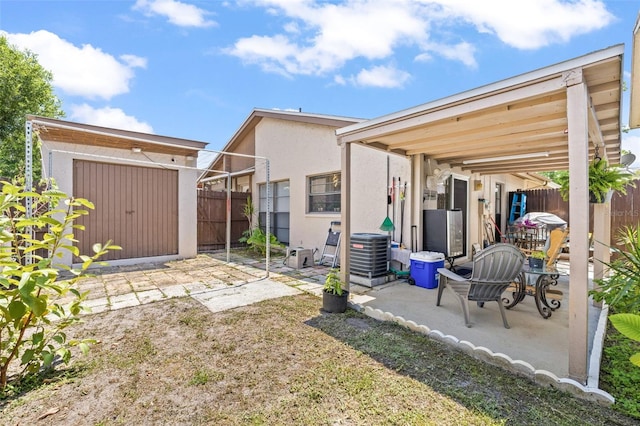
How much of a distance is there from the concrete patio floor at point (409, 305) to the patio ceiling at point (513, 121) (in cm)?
225

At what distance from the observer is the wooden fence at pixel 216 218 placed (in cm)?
963

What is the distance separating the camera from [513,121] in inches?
139

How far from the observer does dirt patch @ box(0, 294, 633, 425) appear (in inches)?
77.1

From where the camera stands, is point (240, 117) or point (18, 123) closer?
point (240, 117)

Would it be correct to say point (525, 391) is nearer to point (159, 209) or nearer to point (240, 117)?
point (159, 209)

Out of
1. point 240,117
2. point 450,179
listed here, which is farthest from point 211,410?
point 240,117

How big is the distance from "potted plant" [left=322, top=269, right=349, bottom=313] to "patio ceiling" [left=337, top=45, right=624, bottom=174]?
203 cm

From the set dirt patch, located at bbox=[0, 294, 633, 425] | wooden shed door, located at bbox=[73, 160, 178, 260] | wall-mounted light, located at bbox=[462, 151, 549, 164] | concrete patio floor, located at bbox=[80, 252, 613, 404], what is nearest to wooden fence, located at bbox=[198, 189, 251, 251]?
wooden shed door, located at bbox=[73, 160, 178, 260]

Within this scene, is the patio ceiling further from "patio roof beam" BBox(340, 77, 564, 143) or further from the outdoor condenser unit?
the outdoor condenser unit

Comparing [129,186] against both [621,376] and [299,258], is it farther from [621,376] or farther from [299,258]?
[621,376]

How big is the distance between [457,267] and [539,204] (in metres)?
6.19

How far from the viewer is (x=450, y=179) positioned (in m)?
6.84

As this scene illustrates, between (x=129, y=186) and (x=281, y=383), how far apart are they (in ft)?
22.5

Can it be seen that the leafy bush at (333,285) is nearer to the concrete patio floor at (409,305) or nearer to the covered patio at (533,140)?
the concrete patio floor at (409,305)
